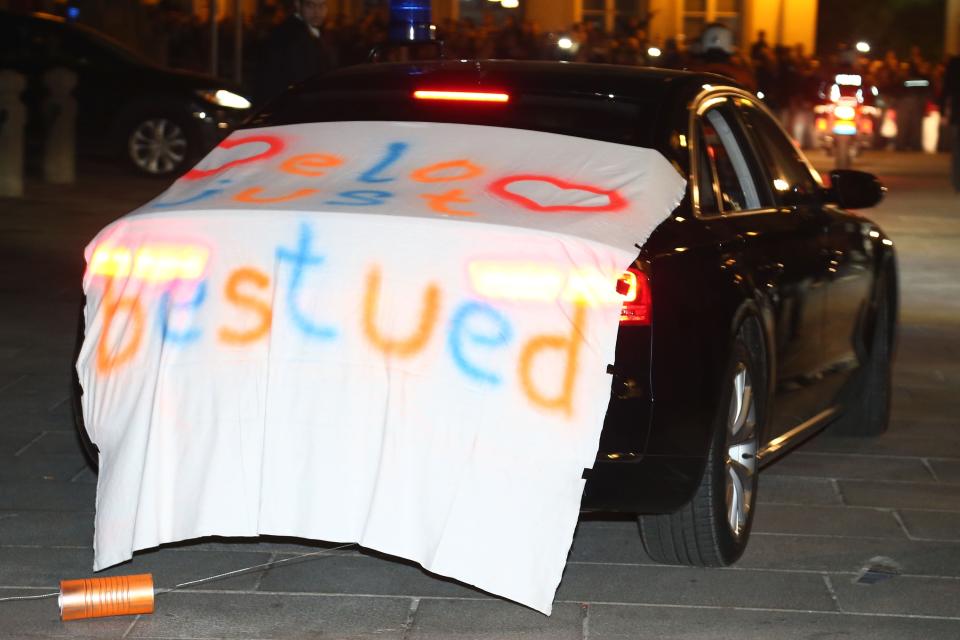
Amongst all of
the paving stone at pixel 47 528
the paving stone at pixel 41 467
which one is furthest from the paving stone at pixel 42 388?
the paving stone at pixel 47 528

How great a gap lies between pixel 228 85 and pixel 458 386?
15302 mm

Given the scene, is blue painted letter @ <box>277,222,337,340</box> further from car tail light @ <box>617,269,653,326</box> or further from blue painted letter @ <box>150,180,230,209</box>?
car tail light @ <box>617,269,653,326</box>

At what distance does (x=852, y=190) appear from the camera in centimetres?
684

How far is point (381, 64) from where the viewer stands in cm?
634

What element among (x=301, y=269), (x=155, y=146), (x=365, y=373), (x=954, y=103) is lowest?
(x=155, y=146)

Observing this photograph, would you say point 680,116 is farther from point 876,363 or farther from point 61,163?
point 61,163

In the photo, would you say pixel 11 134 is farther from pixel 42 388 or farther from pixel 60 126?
pixel 42 388

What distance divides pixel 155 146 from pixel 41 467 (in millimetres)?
13131

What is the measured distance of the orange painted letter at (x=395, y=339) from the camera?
183 inches

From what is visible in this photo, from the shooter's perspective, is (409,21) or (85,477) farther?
(409,21)

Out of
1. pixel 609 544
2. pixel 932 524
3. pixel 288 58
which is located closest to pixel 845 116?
pixel 288 58

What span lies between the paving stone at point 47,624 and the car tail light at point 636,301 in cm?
151

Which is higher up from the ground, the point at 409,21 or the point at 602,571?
the point at 409,21

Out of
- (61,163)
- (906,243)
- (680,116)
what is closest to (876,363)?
(680,116)
